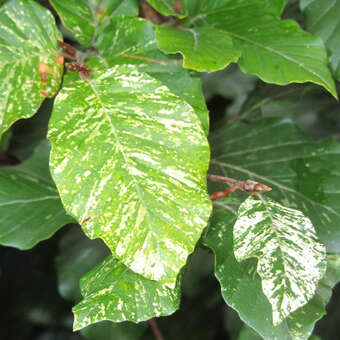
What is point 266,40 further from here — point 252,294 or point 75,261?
point 75,261

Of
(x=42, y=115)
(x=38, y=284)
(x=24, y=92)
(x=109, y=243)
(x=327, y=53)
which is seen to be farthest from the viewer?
(x=38, y=284)

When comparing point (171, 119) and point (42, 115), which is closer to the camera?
point (171, 119)

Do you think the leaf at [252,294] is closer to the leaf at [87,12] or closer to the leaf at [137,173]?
the leaf at [137,173]

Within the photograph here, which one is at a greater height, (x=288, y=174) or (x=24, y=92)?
(x=24, y=92)

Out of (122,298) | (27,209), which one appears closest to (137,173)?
(122,298)

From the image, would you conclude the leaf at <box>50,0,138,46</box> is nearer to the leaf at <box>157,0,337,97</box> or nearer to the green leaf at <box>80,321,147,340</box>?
the leaf at <box>157,0,337,97</box>

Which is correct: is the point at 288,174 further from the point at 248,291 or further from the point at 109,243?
the point at 109,243

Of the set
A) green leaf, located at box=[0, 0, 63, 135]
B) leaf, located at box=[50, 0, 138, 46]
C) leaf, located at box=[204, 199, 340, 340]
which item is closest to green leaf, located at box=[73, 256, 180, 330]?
leaf, located at box=[204, 199, 340, 340]

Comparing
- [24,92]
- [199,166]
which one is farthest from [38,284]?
[199,166]
